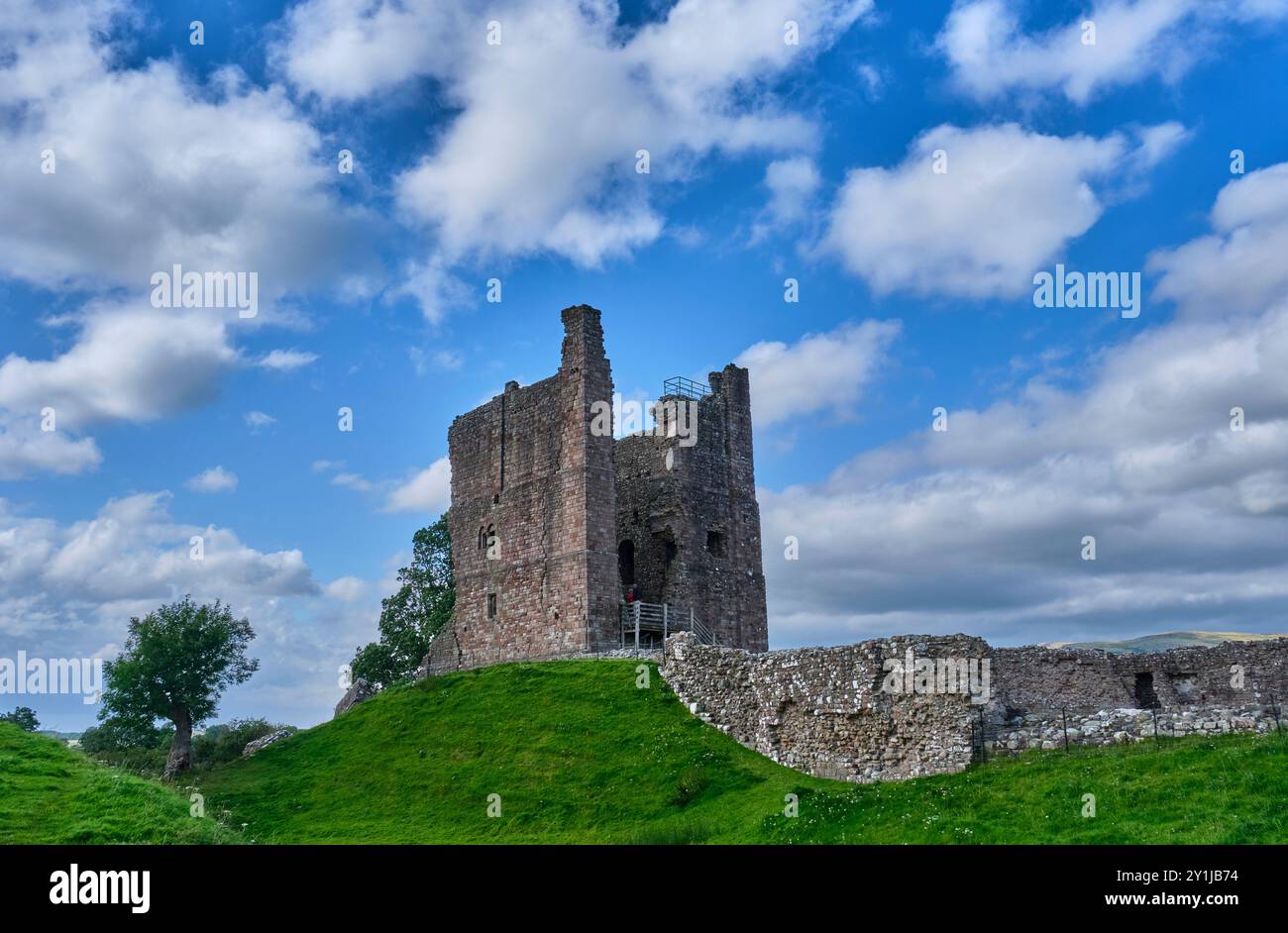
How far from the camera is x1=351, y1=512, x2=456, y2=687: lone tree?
54.2 meters

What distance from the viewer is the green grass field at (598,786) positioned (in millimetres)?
17422

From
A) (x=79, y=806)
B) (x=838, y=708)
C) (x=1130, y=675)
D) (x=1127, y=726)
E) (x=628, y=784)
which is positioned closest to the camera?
(x=79, y=806)

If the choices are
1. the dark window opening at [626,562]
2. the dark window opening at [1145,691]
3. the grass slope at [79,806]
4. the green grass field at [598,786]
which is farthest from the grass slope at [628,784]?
the dark window opening at [1145,691]

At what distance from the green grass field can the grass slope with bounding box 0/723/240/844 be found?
0.26ft

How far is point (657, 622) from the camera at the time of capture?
135ft

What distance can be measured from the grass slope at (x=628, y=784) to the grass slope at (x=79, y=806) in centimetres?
433

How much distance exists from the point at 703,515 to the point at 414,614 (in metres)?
20.0

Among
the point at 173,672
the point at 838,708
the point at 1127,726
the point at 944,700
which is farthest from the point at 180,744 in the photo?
the point at 1127,726

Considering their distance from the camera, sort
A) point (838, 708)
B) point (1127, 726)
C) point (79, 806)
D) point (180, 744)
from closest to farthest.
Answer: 1. point (79, 806)
2. point (1127, 726)
3. point (838, 708)
4. point (180, 744)

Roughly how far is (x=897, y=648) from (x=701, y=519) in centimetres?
2046

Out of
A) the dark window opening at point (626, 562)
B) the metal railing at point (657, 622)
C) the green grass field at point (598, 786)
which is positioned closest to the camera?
the green grass field at point (598, 786)

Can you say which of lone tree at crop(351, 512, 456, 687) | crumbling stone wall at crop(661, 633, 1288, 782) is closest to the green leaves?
lone tree at crop(351, 512, 456, 687)

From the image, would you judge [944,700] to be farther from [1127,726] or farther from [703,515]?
[703,515]

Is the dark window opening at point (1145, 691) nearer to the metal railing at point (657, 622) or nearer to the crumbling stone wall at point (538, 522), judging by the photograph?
the metal railing at point (657, 622)
